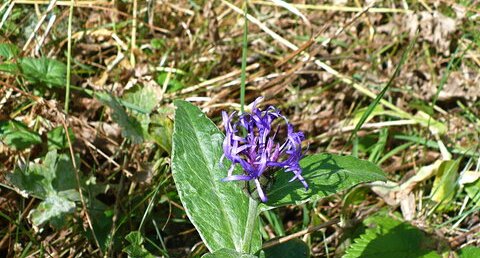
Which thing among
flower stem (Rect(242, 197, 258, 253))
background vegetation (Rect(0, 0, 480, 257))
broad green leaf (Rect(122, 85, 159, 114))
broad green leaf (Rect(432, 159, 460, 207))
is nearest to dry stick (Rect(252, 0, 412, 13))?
background vegetation (Rect(0, 0, 480, 257))

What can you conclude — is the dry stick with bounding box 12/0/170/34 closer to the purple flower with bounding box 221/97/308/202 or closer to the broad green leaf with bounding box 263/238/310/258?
the broad green leaf with bounding box 263/238/310/258

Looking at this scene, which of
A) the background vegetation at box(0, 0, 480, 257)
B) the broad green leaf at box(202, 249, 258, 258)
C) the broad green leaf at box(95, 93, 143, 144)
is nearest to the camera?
the broad green leaf at box(202, 249, 258, 258)

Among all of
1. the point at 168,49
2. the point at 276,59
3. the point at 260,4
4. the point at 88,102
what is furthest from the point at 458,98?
the point at 88,102

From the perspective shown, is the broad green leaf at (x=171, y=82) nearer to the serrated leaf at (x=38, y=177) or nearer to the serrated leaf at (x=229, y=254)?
the serrated leaf at (x=38, y=177)

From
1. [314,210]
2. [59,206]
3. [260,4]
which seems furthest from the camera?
[260,4]

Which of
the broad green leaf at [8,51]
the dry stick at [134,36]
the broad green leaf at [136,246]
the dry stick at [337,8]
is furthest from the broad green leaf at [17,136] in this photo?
the dry stick at [337,8]

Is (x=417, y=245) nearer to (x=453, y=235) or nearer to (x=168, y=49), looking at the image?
(x=453, y=235)

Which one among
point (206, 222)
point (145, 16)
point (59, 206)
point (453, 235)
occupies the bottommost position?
point (453, 235)
